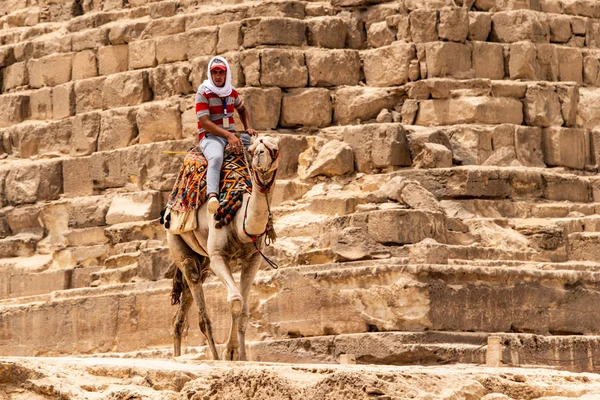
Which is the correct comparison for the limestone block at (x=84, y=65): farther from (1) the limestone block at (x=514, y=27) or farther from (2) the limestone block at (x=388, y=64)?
(1) the limestone block at (x=514, y=27)

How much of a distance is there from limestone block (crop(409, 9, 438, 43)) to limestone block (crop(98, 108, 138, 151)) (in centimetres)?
387

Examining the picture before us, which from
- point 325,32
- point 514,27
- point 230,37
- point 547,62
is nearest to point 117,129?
point 230,37

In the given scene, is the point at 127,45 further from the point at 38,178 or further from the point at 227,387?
the point at 227,387

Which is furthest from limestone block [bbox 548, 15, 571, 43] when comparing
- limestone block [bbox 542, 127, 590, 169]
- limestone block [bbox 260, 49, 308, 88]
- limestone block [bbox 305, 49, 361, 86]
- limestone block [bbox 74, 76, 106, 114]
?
limestone block [bbox 74, 76, 106, 114]

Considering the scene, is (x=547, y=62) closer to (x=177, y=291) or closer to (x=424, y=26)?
(x=424, y=26)

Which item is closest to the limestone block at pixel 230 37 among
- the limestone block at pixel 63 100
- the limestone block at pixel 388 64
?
the limestone block at pixel 388 64

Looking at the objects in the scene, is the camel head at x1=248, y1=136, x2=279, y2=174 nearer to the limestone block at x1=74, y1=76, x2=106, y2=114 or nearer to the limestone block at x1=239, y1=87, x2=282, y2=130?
the limestone block at x1=239, y1=87, x2=282, y2=130

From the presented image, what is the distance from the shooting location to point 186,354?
20.6 meters

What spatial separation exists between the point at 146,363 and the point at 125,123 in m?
8.94

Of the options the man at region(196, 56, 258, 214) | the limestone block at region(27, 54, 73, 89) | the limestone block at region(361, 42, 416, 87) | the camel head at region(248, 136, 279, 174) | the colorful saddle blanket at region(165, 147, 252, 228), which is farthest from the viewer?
the limestone block at region(27, 54, 73, 89)

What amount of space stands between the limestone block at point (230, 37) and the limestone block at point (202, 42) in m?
0.10

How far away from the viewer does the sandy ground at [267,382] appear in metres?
14.5

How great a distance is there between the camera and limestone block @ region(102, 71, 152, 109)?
24719mm

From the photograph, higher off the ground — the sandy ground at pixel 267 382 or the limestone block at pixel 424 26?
the limestone block at pixel 424 26
